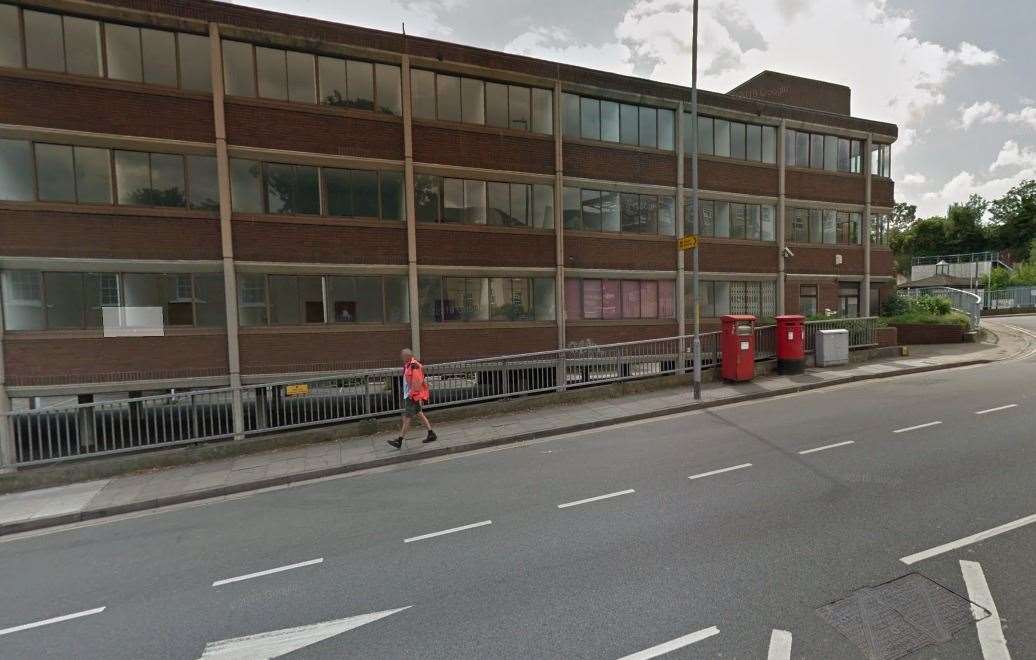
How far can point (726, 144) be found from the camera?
1655 centimetres

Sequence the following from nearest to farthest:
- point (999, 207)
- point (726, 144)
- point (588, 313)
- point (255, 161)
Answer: point (255, 161) → point (588, 313) → point (726, 144) → point (999, 207)

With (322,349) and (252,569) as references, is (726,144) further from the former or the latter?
(252,569)

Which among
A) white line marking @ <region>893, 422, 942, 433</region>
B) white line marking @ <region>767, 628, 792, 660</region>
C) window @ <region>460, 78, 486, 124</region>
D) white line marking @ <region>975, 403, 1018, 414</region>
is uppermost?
window @ <region>460, 78, 486, 124</region>

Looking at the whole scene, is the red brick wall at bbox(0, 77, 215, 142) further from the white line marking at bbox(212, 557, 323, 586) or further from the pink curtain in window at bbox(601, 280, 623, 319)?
the pink curtain in window at bbox(601, 280, 623, 319)

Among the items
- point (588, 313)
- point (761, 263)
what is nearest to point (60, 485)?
point (588, 313)

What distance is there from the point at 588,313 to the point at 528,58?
7988mm

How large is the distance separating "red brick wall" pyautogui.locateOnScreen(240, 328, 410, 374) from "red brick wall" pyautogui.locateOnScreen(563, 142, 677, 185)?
7566 millimetres

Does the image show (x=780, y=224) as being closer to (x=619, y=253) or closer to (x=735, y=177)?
(x=735, y=177)

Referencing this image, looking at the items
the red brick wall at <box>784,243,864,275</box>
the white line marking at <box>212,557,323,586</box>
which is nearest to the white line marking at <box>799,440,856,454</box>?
the white line marking at <box>212,557,323,586</box>

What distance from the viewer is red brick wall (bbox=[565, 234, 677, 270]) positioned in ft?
47.3

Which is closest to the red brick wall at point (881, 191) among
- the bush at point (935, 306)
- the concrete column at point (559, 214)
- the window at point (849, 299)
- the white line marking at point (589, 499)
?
the window at point (849, 299)

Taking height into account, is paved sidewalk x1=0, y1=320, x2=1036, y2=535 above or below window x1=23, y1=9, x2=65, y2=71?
below

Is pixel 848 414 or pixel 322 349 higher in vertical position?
pixel 322 349

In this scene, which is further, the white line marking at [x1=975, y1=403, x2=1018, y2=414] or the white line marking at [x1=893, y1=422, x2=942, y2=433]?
the white line marking at [x1=975, y1=403, x2=1018, y2=414]
